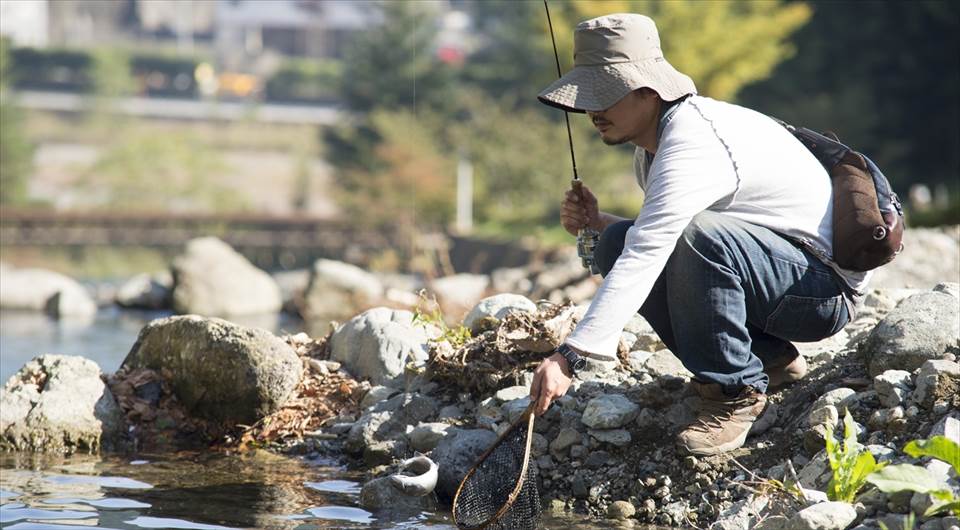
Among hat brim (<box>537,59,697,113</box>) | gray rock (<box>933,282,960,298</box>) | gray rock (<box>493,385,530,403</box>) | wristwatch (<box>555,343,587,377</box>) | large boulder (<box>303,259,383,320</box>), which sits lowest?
large boulder (<box>303,259,383,320</box>)

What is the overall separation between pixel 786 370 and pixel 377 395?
72.3 inches

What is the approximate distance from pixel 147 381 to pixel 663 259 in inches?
116

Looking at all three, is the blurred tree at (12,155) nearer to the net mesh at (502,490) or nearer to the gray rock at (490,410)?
the gray rock at (490,410)

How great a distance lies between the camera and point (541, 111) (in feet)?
134

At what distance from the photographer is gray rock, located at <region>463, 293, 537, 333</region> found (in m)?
5.48

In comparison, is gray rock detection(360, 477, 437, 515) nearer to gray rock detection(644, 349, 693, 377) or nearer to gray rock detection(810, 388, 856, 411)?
gray rock detection(644, 349, 693, 377)

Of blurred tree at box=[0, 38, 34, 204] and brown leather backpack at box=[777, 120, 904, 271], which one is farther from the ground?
brown leather backpack at box=[777, 120, 904, 271]

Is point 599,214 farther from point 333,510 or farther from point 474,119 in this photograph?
point 474,119

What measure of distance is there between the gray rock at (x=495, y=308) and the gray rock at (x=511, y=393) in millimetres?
583

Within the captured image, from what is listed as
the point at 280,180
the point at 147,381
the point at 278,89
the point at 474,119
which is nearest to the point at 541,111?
the point at 474,119

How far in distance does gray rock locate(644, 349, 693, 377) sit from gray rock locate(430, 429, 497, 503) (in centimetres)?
74

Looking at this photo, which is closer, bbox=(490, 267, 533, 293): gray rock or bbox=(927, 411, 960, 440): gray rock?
bbox=(927, 411, 960, 440): gray rock

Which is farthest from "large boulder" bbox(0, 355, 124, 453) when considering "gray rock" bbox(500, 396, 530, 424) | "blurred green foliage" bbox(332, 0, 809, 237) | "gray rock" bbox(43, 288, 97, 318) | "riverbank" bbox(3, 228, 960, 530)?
"blurred green foliage" bbox(332, 0, 809, 237)

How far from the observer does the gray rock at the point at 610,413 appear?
14.4ft
